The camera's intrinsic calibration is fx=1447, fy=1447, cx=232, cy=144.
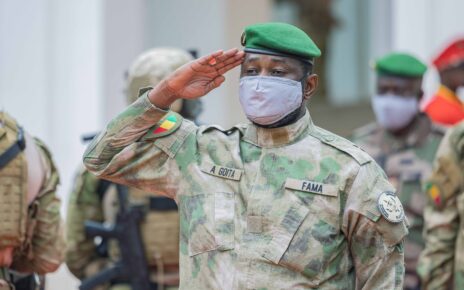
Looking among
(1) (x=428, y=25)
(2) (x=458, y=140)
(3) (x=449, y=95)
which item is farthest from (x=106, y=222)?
(1) (x=428, y=25)

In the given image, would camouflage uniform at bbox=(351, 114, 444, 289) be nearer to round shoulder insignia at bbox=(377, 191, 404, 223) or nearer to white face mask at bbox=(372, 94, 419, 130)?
white face mask at bbox=(372, 94, 419, 130)

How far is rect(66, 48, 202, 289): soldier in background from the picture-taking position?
8.16 metres

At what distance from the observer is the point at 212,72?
5629 millimetres

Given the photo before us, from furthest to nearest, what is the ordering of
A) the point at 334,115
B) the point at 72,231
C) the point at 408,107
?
the point at 334,115 → the point at 408,107 → the point at 72,231

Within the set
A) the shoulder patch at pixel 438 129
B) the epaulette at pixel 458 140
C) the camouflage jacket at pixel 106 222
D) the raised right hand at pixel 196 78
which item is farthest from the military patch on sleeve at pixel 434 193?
the raised right hand at pixel 196 78

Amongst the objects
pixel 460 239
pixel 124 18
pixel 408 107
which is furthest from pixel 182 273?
pixel 124 18

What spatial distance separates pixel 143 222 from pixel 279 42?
113 inches

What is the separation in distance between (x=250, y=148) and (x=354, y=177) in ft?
1.46

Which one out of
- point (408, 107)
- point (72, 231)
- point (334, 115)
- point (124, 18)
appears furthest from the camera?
point (334, 115)

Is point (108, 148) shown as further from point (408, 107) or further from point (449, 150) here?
point (408, 107)

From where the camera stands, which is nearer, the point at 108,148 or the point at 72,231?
the point at 108,148

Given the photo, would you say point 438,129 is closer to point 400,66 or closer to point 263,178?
point 400,66

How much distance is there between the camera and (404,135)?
9125mm

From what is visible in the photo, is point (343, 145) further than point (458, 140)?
No
